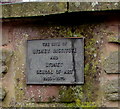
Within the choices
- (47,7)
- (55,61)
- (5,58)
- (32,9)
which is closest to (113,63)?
(55,61)

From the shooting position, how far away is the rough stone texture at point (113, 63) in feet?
8.79

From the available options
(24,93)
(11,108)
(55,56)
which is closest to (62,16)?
(55,56)

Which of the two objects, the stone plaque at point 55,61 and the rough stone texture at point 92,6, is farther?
the stone plaque at point 55,61

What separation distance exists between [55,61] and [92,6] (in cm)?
69

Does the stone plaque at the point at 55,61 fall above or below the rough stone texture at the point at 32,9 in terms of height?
below

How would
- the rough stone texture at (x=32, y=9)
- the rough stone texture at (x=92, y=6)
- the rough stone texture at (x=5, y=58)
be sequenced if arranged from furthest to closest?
1. the rough stone texture at (x=5, y=58)
2. the rough stone texture at (x=32, y=9)
3. the rough stone texture at (x=92, y=6)

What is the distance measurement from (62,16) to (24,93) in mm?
937

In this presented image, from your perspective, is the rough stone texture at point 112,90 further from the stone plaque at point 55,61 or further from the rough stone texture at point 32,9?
the rough stone texture at point 32,9

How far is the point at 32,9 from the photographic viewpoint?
2771 mm

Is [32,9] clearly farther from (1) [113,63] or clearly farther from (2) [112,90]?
(2) [112,90]

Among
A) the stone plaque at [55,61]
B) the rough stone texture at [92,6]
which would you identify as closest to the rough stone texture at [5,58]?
the stone plaque at [55,61]

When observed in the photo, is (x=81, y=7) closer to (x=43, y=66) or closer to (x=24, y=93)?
(x=43, y=66)

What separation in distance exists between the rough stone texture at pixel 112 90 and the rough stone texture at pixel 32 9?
2.89ft

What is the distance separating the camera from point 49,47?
→ 9.25 ft
